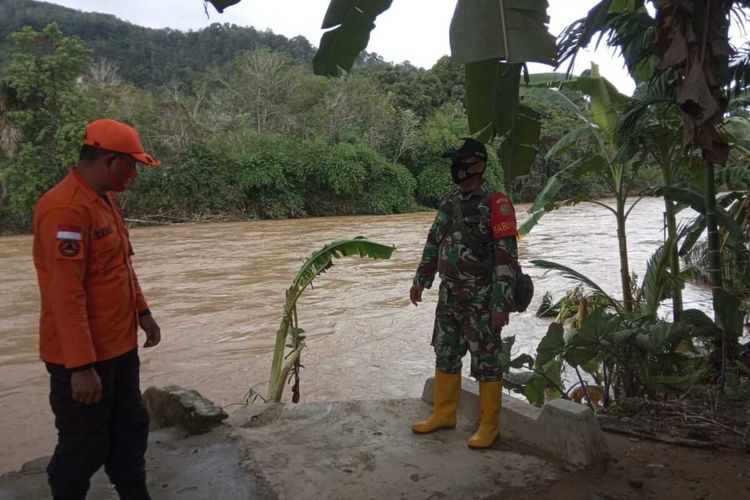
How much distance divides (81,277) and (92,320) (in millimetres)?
181

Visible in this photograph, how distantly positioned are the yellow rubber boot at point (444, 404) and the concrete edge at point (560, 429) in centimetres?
27

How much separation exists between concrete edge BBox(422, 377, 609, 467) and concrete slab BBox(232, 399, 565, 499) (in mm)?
80

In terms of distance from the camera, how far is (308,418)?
3.81 meters

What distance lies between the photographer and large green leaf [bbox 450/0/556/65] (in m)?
1.79

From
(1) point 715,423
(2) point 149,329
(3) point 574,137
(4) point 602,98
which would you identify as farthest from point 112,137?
(3) point 574,137

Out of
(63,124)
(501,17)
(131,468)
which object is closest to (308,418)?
(131,468)

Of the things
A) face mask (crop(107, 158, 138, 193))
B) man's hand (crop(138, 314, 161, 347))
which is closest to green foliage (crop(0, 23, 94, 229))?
man's hand (crop(138, 314, 161, 347))

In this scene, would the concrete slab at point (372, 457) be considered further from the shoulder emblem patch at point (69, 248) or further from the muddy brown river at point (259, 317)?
the muddy brown river at point (259, 317)

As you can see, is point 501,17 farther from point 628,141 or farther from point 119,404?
point 628,141

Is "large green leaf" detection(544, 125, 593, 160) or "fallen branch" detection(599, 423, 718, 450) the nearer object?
"fallen branch" detection(599, 423, 718, 450)

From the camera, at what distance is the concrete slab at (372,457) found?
2.79 metres

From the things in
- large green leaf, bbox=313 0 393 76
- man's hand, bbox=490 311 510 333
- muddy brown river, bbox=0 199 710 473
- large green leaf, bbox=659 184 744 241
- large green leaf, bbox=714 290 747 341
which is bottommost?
muddy brown river, bbox=0 199 710 473

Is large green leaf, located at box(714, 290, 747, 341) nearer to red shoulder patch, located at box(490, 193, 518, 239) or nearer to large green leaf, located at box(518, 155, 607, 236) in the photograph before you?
red shoulder patch, located at box(490, 193, 518, 239)

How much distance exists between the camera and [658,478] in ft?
9.33
